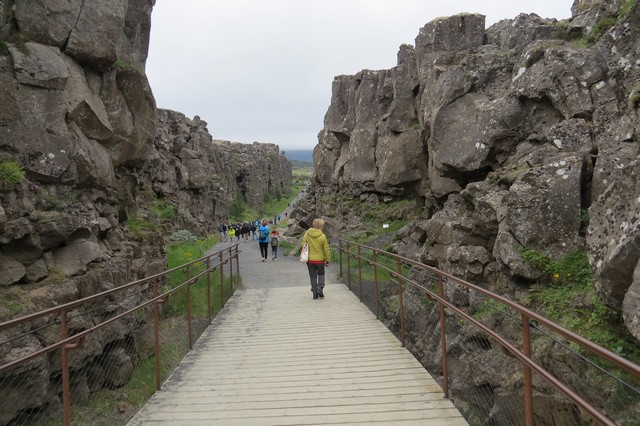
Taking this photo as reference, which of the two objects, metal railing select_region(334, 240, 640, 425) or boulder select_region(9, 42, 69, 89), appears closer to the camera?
metal railing select_region(334, 240, 640, 425)

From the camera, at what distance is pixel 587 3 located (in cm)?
1448

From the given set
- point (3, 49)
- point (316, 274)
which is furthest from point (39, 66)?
point (316, 274)

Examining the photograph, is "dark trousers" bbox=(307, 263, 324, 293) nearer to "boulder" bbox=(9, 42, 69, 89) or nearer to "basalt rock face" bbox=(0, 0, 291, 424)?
"basalt rock face" bbox=(0, 0, 291, 424)

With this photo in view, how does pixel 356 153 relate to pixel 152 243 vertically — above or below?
above

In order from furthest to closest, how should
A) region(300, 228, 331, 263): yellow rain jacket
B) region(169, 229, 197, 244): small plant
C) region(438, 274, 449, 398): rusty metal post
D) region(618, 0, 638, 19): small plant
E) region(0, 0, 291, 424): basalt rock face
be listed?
region(169, 229, 197, 244): small plant
region(300, 228, 331, 263): yellow rain jacket
region(0, 0, 291, 424): basalt rock face
region(618, 0, 638, 19): small plant
region(438, 274, 449, 398): rusty metal post

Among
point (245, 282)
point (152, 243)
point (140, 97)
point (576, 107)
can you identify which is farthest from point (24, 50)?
point (576, 107)

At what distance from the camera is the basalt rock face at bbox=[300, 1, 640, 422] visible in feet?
20.6

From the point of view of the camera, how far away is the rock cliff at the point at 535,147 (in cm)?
629

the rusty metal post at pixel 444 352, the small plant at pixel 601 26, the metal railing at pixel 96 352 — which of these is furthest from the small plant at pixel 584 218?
the metal railing at pixel 96 352

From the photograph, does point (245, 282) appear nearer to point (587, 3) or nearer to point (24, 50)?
point (24, 50)

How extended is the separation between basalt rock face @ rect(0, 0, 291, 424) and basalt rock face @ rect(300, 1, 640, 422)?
776 centimetres

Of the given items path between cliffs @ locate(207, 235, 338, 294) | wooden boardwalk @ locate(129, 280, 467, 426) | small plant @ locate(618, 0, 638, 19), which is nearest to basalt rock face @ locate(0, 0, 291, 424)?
wooden boardwalk @ locate(129, 280, 467, 426)

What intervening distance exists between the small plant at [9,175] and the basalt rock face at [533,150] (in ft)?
31.1

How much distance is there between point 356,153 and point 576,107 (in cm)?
1950
